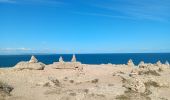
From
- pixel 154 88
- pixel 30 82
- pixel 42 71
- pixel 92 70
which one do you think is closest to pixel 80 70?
pixel 92 70

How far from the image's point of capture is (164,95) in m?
28.1

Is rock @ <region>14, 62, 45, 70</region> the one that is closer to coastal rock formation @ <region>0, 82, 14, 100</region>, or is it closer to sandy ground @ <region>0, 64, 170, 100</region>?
sandy ground @ <region>0, 64, 170, 100</region>

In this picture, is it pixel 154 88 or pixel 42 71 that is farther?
pixel 42 71

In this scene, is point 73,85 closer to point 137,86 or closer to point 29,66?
point 137,86

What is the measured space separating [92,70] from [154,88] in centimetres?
1625

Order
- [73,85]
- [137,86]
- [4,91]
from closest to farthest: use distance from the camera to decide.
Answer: [4,91] → [137,86] → [73,85]

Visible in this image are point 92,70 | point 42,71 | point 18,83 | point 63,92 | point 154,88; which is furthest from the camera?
point 92,70

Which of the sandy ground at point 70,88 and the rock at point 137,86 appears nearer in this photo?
the sandy ground at point 70,88

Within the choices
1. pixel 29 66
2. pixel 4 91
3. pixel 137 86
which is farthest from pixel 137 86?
pixel 29 66

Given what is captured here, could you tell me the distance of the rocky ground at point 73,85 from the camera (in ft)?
85.9

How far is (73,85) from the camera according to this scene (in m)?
33.3

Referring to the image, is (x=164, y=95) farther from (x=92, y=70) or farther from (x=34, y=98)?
(x=92, y=70)

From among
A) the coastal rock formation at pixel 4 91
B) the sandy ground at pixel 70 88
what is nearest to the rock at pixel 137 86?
the sandy ground at pixel 70 88

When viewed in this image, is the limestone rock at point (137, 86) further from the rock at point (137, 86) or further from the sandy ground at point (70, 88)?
the sandy ground at point (70, 88)
